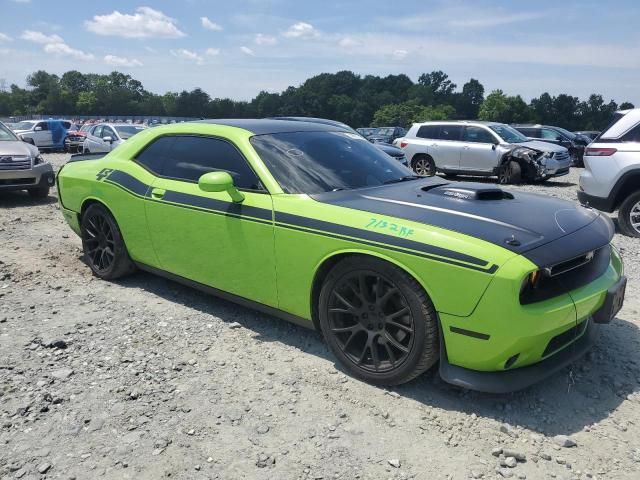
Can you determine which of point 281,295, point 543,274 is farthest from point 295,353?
point 543,274

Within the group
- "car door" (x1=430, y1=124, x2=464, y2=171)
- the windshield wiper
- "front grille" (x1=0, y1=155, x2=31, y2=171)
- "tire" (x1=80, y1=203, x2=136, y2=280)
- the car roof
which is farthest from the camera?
"car door" (x1=430, y1=124, x2=464, y2=171)

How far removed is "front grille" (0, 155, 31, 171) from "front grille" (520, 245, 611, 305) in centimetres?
926

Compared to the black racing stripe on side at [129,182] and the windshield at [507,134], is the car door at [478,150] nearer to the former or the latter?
the windshield at [507,134]

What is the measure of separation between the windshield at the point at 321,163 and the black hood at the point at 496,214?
182 mm

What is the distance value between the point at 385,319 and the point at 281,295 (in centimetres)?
80

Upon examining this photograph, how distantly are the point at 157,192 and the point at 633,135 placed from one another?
6592 millimetres

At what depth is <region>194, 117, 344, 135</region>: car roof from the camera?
407cm

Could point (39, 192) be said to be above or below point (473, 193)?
below

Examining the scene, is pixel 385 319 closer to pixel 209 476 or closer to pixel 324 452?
pixel 324 452

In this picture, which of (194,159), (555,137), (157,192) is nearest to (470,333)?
(194,159)

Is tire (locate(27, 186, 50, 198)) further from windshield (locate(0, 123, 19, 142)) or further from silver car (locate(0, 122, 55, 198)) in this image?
windshield (locate(0, 123, 19, 142))

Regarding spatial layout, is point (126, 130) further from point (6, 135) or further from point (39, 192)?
point (39, 192)

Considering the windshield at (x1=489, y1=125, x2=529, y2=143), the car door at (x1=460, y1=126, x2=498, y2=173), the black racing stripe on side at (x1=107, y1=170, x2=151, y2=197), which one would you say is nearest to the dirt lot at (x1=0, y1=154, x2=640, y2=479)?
the black racing stripe on side at (x1=107, y1=170, x2=151, y2=197)

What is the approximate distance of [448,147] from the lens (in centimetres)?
1449
